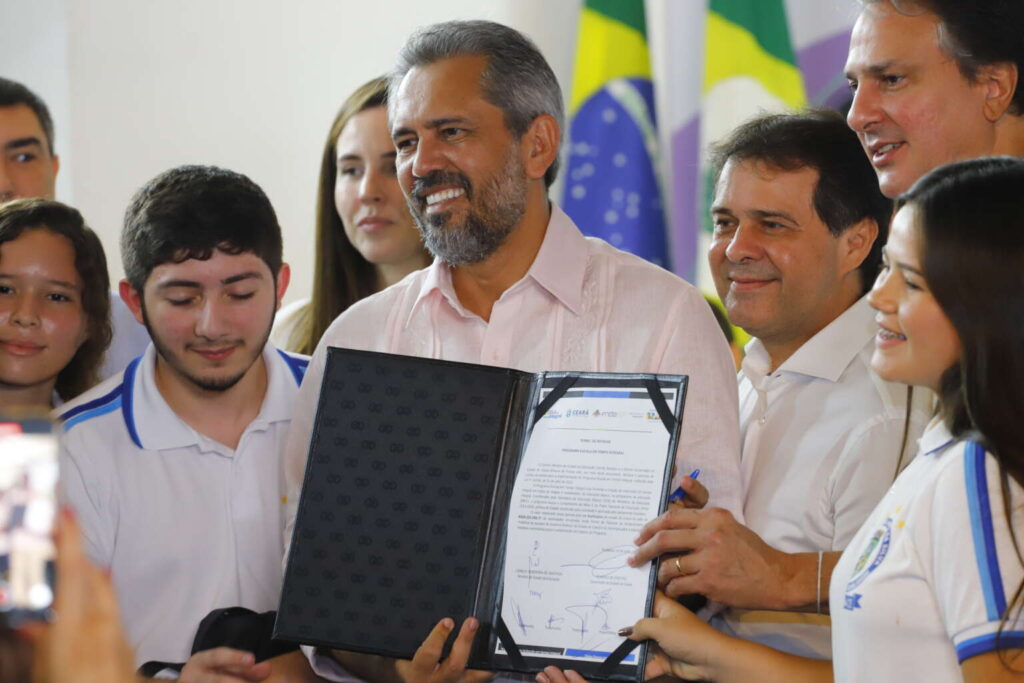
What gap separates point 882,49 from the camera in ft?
6.99

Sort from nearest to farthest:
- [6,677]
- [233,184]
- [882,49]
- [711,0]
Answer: [6,677] < [882,49] < [233,184] < [711,0]

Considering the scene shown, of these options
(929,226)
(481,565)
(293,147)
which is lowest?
(481,565)

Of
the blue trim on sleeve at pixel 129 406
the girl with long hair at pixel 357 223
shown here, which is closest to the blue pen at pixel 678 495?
the blue trim on sleeve at pixel 129 406

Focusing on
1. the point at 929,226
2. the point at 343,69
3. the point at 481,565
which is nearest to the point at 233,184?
the point at 481,565

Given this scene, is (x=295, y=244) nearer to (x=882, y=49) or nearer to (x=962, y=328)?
(x=882, y=49)

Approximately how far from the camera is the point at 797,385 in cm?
224

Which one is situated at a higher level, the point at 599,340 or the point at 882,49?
the point at 882,49

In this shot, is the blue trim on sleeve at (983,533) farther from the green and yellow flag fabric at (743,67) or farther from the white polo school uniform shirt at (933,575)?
the green and yellow flag fabric at (743,67)

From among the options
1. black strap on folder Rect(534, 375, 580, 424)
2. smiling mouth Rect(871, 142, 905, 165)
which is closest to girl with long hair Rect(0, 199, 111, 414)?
black strap on folder Rect(534, 375, 580, 424)

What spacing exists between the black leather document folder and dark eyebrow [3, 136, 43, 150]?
191 centimetres

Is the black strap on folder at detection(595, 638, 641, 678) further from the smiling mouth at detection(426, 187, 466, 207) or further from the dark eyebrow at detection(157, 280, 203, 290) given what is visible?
the dark eyebrow at detection(157, 280, 203, 290)

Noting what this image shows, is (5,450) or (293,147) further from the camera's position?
(293,147)

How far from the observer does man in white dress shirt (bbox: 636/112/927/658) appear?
1878mm

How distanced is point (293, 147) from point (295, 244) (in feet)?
1.15
